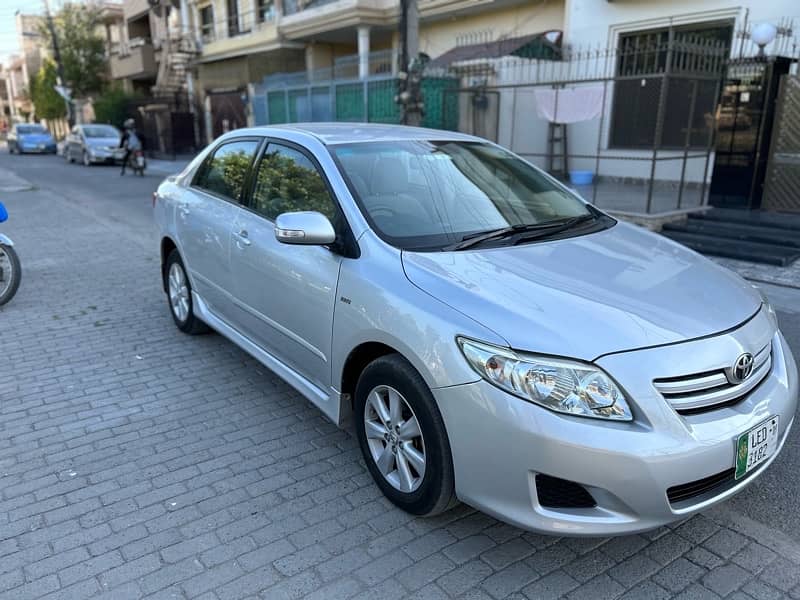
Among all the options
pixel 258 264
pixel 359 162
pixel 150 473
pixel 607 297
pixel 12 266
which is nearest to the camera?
pixel 607 297

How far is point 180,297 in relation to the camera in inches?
205

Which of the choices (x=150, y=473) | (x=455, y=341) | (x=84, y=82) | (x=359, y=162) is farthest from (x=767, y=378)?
(x=84, y=82)

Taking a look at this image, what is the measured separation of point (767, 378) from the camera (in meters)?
2.69

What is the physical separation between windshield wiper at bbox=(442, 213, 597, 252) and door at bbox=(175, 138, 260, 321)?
173 centimetres

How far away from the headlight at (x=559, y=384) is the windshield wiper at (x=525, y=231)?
0.86m

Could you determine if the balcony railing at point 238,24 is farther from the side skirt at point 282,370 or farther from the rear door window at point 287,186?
the rear door window at point 287,186

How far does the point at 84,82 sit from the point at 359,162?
42658 millimetres

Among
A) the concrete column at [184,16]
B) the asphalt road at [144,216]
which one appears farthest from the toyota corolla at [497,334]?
the concrete column at [184,16]

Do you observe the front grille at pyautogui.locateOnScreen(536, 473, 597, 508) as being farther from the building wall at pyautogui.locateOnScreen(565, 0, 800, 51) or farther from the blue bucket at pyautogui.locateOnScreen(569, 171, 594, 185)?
the blue bucket at pyautogui.locateOnScreen(569, 171, 594, 185)

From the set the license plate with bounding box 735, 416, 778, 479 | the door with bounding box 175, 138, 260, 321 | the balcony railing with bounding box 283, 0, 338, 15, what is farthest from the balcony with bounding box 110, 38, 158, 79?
the license plate with bounding box 735, 416, 778, 479

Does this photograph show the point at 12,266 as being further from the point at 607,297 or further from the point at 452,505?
the point at 607,297

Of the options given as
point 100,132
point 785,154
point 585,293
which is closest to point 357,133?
point 585,293

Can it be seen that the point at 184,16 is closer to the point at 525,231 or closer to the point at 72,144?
the point at 72,144

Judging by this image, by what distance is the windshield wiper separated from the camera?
312 cm
